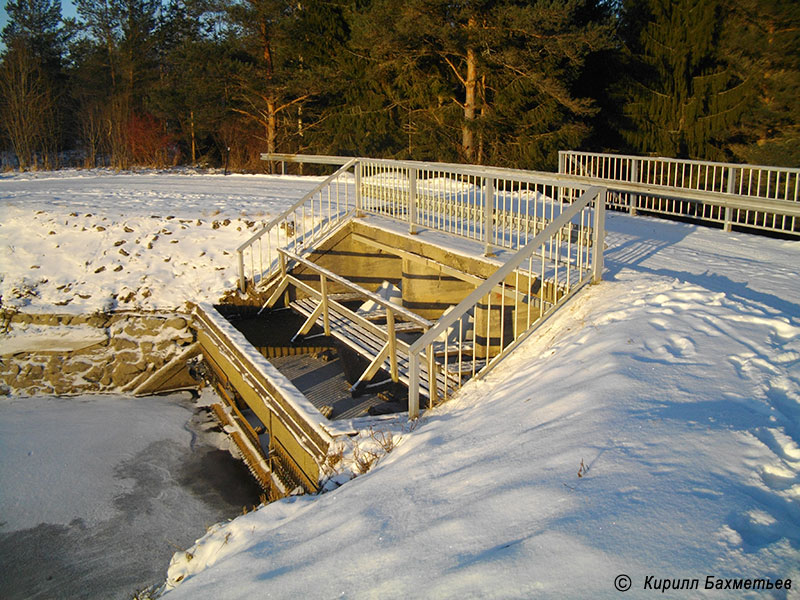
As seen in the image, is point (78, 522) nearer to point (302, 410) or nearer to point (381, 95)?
point (302, 410)

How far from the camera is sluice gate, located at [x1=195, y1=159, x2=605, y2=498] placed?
274 inches

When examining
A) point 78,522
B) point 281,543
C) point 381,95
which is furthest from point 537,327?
point 381,95

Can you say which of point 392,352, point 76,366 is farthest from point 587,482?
point 76,366

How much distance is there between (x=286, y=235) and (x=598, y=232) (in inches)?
335

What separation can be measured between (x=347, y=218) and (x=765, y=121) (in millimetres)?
14951

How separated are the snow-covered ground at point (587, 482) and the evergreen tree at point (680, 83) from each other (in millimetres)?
18618

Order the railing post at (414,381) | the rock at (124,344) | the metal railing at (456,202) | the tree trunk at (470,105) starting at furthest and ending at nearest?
the tree trunk at (470,105), the rock at (124,344), the metal railing at (456,202), the railing post at (414,381)

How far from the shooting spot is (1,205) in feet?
51.9

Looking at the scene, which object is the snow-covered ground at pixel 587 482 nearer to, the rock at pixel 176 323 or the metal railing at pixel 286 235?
the metal railing at pixel 286 235

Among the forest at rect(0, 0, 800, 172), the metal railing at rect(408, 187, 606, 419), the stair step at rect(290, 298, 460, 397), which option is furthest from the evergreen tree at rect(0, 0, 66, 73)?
the metal railing at rect(408, 187, 606, 419)

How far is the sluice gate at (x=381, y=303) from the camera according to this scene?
6.95 m

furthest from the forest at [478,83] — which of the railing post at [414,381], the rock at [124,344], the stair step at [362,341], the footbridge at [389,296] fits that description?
the railing post at [414,381]

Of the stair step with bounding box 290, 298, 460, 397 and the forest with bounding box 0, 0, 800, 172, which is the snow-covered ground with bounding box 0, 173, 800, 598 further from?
the forest with bounding box 0, 0, 800, 172

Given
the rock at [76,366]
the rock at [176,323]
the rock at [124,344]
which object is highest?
the rock at [176,323]
